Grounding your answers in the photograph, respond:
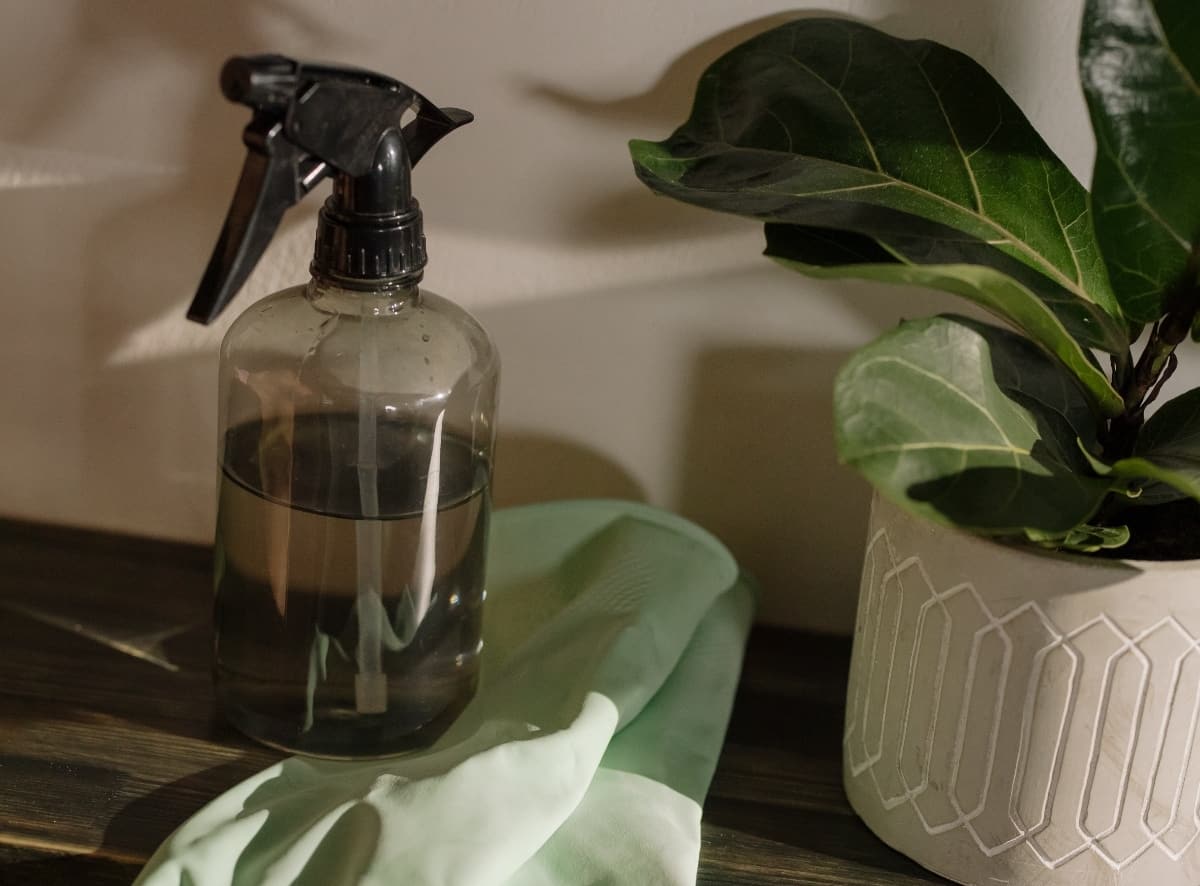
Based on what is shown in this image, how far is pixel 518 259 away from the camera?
65 cm

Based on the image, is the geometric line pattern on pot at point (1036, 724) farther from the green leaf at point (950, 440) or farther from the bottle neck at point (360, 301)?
the bottle neck at point (360, 301)

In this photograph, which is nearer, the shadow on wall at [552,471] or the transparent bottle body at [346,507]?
the transparent bottle body at [346,507]

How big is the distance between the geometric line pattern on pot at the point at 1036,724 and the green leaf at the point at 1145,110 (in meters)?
0.14

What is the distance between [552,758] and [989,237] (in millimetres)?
259

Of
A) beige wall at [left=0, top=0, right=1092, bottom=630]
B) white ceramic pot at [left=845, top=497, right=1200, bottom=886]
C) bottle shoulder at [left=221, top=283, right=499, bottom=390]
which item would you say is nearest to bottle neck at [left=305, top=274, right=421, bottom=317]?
bottle shoulder at [left=221, top=283, right=499, bottom=390]

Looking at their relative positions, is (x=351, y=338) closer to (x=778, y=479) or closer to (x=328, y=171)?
(x=328, y=171)

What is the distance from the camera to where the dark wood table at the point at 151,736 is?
20.2 inches

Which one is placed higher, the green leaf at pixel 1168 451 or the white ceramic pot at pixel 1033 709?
the green leaf at pixel 1168 451

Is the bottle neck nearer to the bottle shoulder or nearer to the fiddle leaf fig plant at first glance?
the bottle shoulder

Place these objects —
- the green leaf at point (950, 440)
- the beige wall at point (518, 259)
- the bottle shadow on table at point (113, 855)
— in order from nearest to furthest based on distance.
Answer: the green leaf at point (950, 440) < the bottle shadow on table at point (113, 855) < the beige wall at point (518, 259)

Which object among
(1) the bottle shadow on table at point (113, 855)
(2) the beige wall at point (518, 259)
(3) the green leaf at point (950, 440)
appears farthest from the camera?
(2) the beige wall at point (518, 259)

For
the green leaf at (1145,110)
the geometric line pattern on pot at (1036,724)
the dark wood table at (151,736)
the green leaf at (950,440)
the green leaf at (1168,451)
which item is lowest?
the dark wood table at (151,736)

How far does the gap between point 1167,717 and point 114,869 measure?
388mm

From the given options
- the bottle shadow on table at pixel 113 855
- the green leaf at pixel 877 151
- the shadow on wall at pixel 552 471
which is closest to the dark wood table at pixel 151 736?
the bottle shadow on table at pixel 113 855
